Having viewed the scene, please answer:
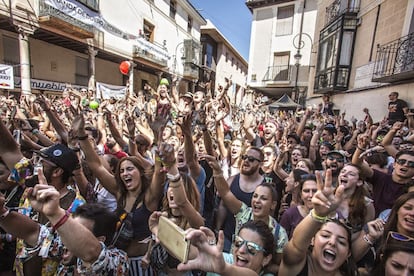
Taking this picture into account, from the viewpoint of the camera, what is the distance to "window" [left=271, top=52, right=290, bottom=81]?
2147cm

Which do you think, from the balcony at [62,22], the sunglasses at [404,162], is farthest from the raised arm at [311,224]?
the balcony at [62,22]

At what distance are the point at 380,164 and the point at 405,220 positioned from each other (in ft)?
5.68

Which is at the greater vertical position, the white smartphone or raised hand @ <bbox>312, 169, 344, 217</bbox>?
raised hand @ <bbox>312, 169, 344, 217</bbox>

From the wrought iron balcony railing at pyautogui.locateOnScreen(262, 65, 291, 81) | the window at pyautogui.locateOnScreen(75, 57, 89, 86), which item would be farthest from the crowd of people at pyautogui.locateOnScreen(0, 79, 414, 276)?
the wrought iron balcony railing at pyautogui.locateOnScreen(262, 65, 291, 81)

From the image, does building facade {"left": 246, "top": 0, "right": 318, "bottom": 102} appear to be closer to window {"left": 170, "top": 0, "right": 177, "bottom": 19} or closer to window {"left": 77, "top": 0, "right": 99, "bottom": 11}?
window {"left": 170, "top": 0, "right": 177, "bottom": 19}

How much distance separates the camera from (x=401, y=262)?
1.35 meters

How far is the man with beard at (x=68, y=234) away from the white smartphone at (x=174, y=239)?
1.29 ft

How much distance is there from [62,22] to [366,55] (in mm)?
12848

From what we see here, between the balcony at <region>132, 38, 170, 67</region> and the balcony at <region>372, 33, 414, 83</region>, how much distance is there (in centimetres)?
1317

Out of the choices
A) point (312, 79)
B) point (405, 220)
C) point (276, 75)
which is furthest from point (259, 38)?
point (405, 220)

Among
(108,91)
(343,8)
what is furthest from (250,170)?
(343,8)

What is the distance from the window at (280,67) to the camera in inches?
845

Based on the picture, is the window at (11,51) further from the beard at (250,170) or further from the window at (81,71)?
the beard at (250,170)

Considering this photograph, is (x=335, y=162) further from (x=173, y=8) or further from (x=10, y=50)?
(x=173, y=8)
